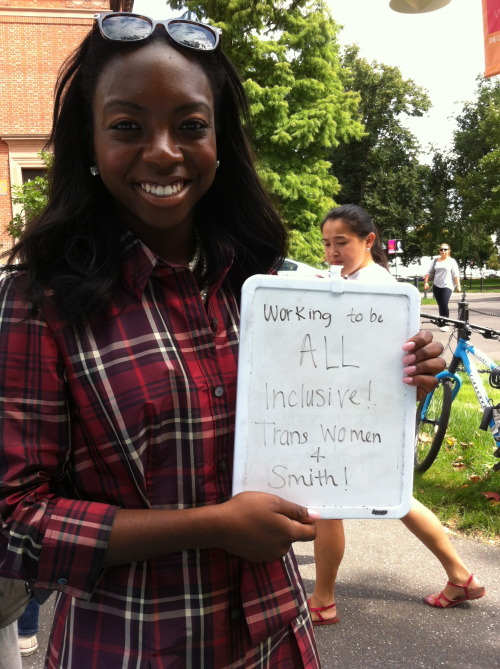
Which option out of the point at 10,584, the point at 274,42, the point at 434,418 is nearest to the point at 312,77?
the point at 274,42

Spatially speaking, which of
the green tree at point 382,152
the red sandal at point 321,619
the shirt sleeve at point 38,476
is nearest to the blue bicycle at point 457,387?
the red sandal at point 321,619

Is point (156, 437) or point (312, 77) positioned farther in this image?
point (312, 77)

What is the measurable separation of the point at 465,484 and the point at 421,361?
12.4 feet

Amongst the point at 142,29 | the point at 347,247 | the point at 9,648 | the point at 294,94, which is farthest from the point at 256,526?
the point at 294,94

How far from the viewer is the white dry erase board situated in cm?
130

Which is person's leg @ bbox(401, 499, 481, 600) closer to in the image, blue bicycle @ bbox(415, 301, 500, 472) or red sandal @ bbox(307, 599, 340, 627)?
red sandal @ bbox(307, 599, 340, 627)

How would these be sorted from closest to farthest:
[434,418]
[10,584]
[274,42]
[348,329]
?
1. [348,329]
2. [10,584]
3. [434,418]
4. [274,42]

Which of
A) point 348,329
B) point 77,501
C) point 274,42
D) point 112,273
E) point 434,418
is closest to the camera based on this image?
point 77,501

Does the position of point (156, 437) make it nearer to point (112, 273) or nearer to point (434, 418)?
point (112, 273)

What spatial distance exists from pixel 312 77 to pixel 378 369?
23.4 metres

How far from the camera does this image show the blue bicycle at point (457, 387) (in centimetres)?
449

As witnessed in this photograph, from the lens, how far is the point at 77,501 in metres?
1.12

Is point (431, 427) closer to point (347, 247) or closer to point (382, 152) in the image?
point (347, 247)

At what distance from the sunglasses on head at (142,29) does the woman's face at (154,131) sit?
3 centimetres
